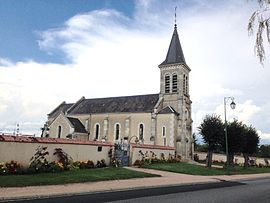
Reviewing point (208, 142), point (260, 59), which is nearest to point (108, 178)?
point (260, 59)

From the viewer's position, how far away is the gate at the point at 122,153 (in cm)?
2908

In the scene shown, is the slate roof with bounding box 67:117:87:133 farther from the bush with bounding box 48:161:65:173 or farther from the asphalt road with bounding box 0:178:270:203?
the asphalt road with bounding box 0:178:270:203

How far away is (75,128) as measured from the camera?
5203 centimetres

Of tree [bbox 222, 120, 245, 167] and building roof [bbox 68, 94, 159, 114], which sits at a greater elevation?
building roof [bbox 68, 94, 159, 114]

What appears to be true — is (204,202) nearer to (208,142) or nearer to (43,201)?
(43,201)

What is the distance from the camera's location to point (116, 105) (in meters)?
55.8

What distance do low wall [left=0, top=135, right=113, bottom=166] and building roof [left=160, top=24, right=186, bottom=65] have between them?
26.6m

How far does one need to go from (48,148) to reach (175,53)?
114 feet

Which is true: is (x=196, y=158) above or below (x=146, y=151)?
below

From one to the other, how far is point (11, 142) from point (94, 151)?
327 inches

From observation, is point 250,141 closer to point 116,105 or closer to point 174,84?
point 174,84

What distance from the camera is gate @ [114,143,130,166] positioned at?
29078 millimetres

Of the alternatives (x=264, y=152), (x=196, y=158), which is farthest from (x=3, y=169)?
(x=264, y=152)

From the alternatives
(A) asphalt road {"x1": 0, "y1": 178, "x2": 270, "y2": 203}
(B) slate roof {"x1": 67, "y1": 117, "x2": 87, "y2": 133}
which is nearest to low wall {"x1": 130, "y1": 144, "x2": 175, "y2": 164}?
(A) asphalt road {"x1": 0, "y1": 178, "x2": 270, "y2": 203}
